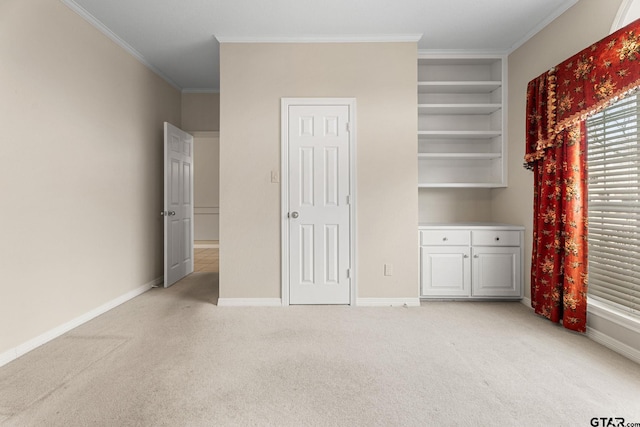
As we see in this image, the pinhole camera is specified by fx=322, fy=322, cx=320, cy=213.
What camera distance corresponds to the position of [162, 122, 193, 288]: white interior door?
412 centimetres

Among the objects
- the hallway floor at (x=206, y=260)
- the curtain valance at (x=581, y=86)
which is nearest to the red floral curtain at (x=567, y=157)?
the curtain valance at (x=581, y=86)

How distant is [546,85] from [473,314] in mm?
2235

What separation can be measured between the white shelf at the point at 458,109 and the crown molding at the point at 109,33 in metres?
3.31

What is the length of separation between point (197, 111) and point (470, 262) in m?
4.36

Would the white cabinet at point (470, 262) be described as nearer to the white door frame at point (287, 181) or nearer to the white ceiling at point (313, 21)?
the white door frame at point (287, 181)

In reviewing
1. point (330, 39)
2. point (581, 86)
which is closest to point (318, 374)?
A: point (581, 86)

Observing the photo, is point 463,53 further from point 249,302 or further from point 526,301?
point 249,302

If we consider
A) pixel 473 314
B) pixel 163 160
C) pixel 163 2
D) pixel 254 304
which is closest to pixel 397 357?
pixel 473 314

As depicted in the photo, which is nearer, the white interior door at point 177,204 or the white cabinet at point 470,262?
the white cabinet at point 470,262

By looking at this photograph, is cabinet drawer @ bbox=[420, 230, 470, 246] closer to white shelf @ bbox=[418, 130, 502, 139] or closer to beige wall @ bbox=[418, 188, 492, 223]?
beige wall @ bbox=[418, 188, 492, 223]

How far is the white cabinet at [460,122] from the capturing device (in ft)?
12.4

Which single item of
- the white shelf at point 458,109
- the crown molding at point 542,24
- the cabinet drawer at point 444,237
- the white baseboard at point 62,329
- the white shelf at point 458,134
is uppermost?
the crown molding at point 542,24

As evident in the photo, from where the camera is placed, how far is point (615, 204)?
2.42m

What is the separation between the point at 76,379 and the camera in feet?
6.55
